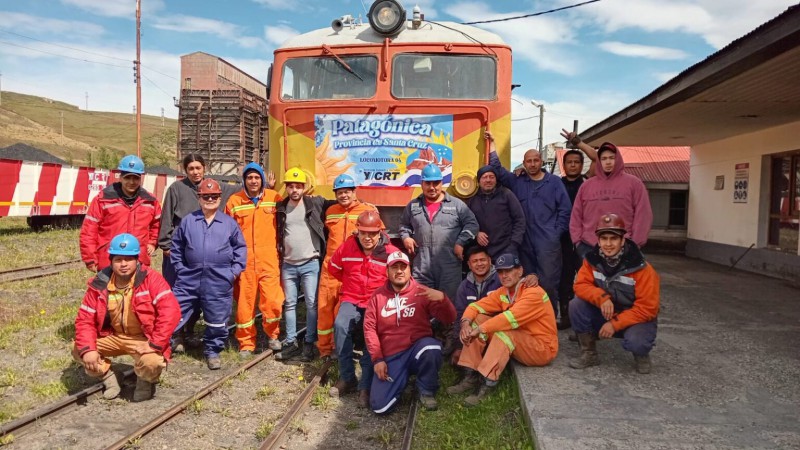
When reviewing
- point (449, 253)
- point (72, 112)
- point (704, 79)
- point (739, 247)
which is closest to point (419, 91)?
point (449, 253)

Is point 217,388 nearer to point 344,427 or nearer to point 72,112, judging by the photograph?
point 344,427

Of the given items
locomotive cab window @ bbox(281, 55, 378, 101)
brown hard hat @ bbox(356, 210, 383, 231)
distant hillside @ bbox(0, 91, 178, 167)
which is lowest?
brown hard hat @ bbox(356, 210, 383, 231)

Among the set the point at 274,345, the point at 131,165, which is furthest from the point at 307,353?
the point at 131,165

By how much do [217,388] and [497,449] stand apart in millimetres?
2597

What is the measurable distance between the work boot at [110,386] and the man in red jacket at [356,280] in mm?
1836

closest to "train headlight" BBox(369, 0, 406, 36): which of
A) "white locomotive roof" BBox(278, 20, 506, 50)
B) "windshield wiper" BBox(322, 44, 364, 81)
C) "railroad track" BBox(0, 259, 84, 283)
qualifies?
"white locomotive roof" BBox(278, 20, 506, 50)

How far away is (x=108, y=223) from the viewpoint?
18.9 feet

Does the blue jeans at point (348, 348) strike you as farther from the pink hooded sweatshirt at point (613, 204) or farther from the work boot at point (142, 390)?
the pink hooded sweatshirt at point (613, 204)

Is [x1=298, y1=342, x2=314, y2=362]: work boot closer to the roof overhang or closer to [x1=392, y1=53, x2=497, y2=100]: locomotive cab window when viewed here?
[x1=392, y1=53, x2=497, y2=100]: locomotive cab window

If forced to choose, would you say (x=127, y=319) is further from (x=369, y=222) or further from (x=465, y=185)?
(x=465, y=185)

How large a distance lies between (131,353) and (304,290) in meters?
1.81

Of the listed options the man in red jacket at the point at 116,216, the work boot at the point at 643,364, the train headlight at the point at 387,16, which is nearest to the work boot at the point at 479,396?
the work boot at the point at 643,364

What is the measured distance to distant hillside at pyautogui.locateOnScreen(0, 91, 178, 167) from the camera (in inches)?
2240

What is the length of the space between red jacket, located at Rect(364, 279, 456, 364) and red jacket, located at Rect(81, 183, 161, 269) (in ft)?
8.53
